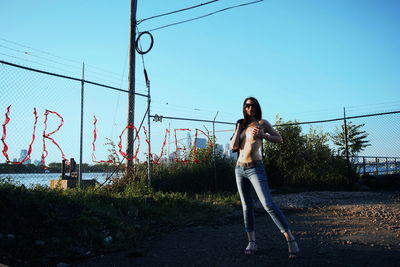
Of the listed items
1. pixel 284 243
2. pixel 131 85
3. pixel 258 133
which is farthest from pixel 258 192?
pixel 131 85

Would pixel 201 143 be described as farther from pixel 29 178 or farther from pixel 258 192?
pixel 258 192

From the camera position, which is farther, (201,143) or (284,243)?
(201,143)

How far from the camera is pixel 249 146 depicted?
3.79m

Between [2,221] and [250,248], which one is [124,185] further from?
[250,248]

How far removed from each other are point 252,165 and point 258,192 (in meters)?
0.30

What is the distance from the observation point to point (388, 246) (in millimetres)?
3988

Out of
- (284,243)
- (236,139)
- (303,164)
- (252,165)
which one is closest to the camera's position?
(252,165)

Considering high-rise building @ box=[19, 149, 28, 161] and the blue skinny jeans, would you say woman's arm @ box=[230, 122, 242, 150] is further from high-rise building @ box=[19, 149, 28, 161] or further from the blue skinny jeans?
high-rise building @ box=[19, 149, 28, 161]

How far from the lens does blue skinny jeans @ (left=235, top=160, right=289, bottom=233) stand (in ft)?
11.7

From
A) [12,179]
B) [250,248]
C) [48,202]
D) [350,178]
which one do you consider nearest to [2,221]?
[48,202]

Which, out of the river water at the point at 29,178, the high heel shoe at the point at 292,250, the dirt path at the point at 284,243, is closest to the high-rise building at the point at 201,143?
the river water at the point at 29,178

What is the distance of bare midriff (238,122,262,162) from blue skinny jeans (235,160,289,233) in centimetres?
9

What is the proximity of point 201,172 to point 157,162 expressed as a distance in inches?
56.6

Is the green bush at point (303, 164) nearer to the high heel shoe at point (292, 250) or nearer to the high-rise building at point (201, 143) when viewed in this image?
the high-rise building at point (201, 143)
